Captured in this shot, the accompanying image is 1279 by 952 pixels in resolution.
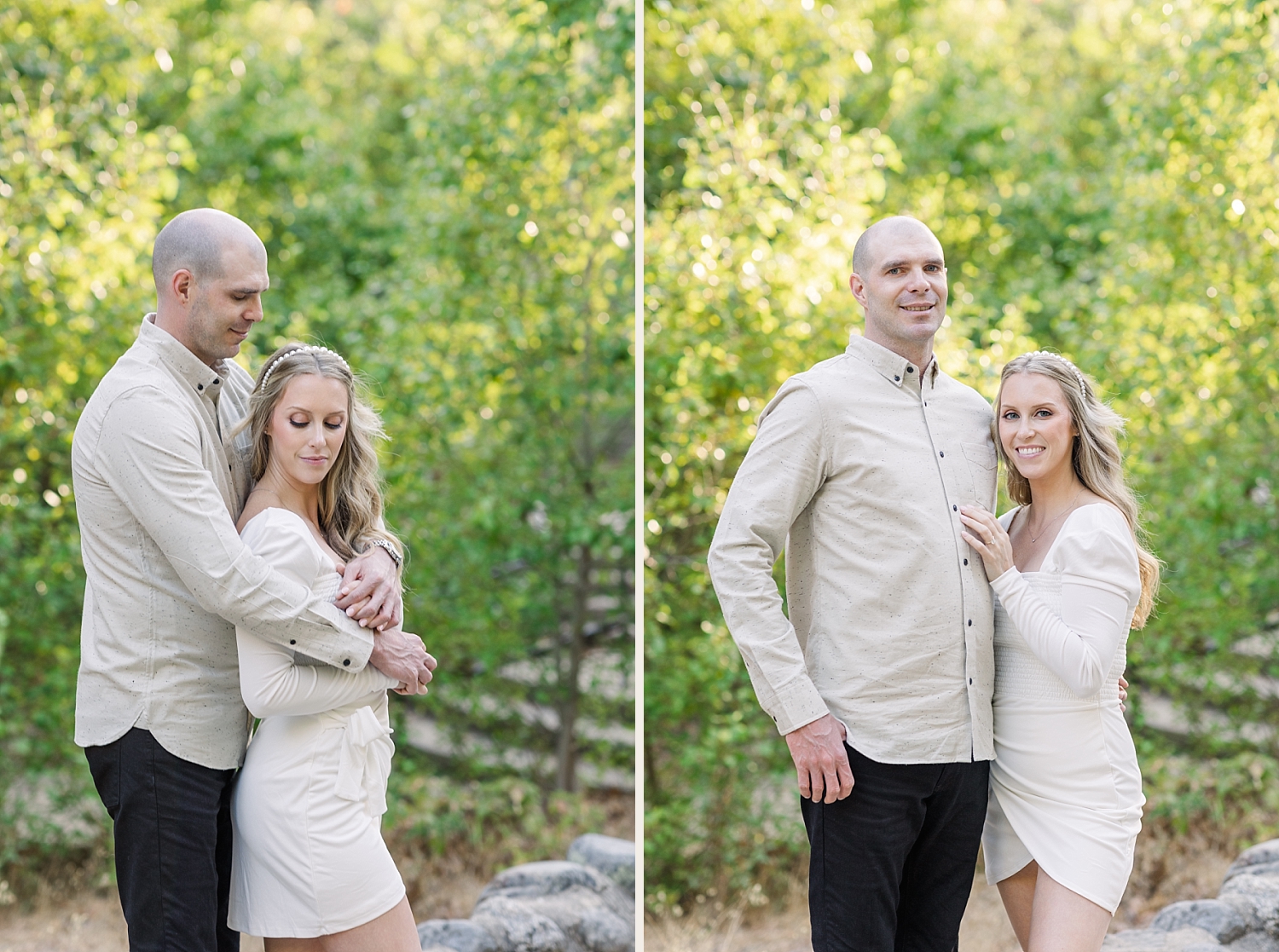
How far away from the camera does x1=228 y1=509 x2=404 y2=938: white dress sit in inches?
81.4

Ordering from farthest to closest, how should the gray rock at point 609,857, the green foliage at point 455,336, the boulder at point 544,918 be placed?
the green foliage at point 455,336 → the gray rock at point 609,857 → the boulder at point 544,918

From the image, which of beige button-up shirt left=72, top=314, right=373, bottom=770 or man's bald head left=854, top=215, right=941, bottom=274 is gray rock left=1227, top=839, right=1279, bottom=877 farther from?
beige button-up shirt left=72, top=314, right=373, bottom=770

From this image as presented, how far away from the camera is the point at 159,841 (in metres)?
2.07

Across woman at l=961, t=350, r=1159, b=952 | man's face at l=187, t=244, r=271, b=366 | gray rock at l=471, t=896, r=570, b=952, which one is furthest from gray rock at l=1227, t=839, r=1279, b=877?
man's face at l=187, t=244, r=271, b=366

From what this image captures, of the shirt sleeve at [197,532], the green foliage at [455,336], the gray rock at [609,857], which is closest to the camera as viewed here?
the shirt sleeve at [197,532]

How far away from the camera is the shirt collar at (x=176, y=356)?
216 centimetres

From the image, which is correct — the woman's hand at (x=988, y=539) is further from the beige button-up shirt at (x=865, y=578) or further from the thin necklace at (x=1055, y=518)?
the thin necklace at (x=1055, y=518)

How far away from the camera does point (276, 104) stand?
628 cm

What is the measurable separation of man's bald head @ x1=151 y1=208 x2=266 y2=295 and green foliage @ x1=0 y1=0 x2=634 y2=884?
259 centimetres

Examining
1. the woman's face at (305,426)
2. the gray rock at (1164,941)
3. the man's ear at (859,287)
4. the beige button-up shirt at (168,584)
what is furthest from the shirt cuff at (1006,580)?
the gray rock at (1164,941)

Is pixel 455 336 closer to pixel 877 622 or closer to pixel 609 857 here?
pixel 609 857

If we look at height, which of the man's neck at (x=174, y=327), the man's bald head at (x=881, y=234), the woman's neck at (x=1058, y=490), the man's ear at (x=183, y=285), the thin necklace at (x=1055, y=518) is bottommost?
the thin necklace at (x=1055, y=518)

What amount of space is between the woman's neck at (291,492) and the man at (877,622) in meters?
0.79

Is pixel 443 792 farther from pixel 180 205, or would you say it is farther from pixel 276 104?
pixel 276 104
